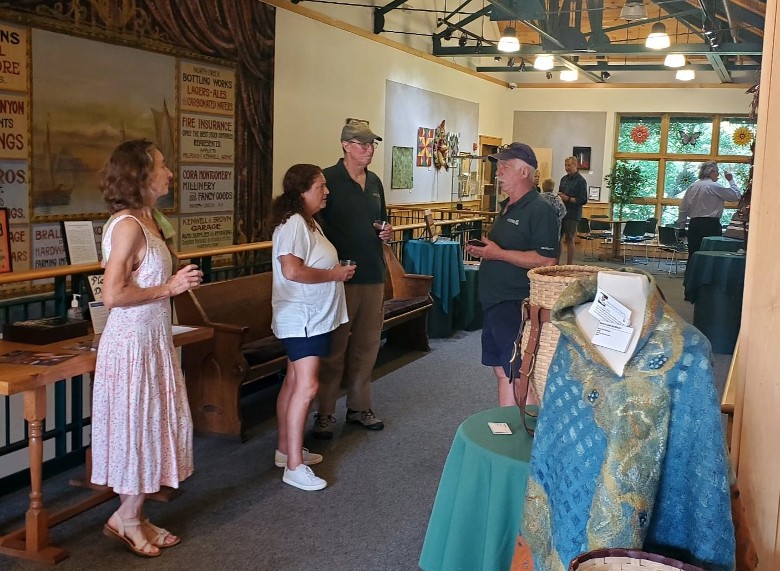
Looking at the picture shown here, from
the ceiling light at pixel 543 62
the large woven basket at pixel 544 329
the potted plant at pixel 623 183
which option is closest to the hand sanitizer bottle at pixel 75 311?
the large woven basket at pixel 544 329

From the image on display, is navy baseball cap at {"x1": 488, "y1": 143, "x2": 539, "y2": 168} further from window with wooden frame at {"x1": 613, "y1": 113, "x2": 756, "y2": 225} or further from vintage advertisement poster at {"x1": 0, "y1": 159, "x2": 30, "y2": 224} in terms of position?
window with wooden frame at {"x1": 613, "y1": 113, "x2": 756, "y2": 225}

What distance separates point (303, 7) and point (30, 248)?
4.40m

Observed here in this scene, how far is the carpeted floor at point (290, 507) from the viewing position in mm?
3201

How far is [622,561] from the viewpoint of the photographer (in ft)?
5.35

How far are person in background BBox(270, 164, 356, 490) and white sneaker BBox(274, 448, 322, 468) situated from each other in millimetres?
306

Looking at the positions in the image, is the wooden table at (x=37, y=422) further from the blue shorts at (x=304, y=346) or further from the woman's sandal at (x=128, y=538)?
the blue shorts at (x=304, y=346)

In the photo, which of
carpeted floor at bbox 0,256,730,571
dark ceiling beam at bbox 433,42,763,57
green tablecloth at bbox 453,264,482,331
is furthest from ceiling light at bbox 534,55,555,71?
carpeted floor at bbox 0,256,730,571

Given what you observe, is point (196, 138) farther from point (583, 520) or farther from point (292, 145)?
point (583, 520)

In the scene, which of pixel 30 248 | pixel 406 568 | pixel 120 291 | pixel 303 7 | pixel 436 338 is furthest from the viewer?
pixel 303 7

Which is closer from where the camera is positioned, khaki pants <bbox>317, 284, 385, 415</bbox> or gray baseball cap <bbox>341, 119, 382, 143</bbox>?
gray baseball cap <bbox>341, 119, 382, 143</bbox>

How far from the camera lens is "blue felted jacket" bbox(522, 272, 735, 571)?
66.8 inches

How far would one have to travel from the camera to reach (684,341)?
1.72 metres

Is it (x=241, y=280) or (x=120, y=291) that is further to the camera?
(x=241, y=280)

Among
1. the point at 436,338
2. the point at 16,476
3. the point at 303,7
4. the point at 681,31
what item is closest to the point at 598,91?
the point at 681,31
